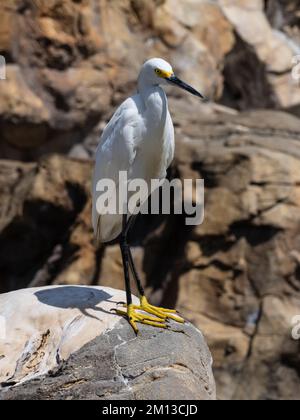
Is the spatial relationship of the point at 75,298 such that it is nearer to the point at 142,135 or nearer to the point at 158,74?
the point at 142,135

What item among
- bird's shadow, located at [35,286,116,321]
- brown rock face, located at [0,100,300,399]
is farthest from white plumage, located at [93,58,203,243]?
brown rock face, located at [0,100,300,399]

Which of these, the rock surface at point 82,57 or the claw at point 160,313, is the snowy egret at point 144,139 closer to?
the claw at point 160,313

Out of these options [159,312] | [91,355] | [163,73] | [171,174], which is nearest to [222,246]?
[171,174]

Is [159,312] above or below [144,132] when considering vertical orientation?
below

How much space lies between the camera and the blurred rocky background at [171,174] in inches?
277

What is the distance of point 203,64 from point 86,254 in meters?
3.09

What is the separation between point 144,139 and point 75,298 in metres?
0.94

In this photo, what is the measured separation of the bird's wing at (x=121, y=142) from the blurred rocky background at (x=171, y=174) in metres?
2.90

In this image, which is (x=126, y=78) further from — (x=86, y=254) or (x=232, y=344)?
(x=232, y=344)

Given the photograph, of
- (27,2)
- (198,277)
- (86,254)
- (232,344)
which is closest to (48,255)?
(86,254)

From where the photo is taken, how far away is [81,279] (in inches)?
293

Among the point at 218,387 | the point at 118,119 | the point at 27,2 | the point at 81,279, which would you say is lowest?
the point at 218,387

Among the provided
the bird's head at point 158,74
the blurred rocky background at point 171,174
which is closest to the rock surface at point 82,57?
the blurred rocky background at point 171,174

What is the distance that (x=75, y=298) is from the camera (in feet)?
14.3
